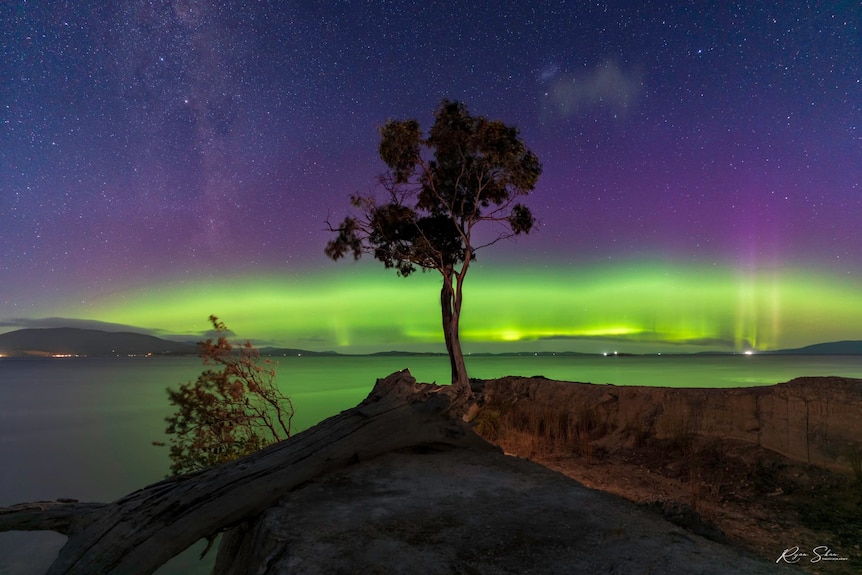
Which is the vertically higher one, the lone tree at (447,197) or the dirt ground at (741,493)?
the lone tree at (447,197)

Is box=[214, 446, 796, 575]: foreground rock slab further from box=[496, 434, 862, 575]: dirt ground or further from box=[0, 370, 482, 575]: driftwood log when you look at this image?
box=[496, 434, 862, 575]: dirt ground

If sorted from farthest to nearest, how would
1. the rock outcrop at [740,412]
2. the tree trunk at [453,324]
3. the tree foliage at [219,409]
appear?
the tree trunk at [453,324] < the tree foliage at [219,409] < the rock outcrop at [740,412]

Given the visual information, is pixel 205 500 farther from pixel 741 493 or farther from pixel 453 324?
pixel 453 324

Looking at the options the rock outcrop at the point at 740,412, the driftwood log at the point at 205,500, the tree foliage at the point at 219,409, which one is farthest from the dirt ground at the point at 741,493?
the tree foliage at the point at 219,409

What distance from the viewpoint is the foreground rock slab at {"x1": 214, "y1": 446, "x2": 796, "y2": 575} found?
146 inches

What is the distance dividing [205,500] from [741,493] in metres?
8.09

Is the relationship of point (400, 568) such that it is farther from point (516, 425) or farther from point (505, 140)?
point (505, 140)

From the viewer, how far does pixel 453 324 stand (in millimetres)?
15055

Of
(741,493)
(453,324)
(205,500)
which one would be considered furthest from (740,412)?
(205,500)

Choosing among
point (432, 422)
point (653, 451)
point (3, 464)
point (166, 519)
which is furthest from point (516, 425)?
point (3, 464)

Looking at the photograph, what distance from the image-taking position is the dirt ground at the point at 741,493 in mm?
5672

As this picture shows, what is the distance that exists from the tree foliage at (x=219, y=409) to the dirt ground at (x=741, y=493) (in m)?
6.23

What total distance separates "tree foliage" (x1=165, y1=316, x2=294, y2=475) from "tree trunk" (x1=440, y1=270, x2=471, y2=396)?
5051 mm

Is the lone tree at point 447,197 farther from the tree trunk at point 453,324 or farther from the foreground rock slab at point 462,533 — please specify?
the foreground rock slab at point 462,533
